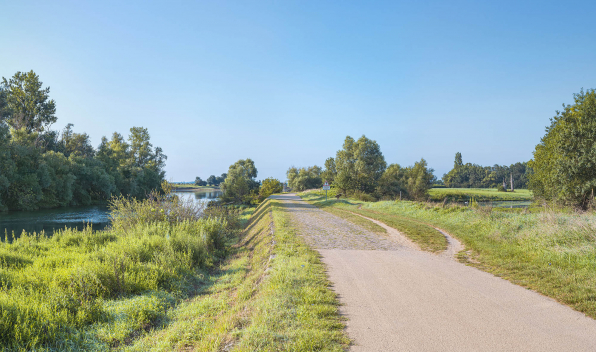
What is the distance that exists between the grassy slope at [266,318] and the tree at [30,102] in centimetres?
6350

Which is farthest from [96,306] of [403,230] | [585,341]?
[403,230]

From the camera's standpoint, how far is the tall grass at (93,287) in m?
4.75

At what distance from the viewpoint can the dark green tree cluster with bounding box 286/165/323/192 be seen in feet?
261

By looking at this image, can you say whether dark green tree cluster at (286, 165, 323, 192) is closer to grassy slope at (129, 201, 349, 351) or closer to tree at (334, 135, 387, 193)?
tree at (334, 135, 387, 193)

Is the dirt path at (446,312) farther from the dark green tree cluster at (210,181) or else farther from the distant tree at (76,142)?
the dark green tree cluster at (210,181)

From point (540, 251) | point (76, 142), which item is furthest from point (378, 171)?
point (76, 142)

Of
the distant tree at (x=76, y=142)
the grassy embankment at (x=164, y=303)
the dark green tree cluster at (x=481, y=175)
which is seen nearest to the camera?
the grassy embankment at (x=164, y=303)

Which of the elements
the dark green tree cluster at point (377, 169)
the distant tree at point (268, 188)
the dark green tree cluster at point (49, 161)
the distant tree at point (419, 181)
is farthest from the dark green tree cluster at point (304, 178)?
the dark green tree cluster at point (49, 161)

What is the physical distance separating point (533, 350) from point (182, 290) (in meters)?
6.91

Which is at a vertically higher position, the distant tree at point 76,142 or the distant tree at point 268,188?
the distant tree at point 76,142

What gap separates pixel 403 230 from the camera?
1380 cm

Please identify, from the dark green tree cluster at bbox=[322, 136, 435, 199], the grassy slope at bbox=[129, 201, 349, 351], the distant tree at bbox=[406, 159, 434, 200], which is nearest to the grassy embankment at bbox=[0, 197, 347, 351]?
the grassy slope at bbox=[129, 201, 349, 351]

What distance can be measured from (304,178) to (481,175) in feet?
237

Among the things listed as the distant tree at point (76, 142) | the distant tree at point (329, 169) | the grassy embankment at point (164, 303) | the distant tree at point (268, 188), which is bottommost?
the grassy embankment at point (164, 303)
